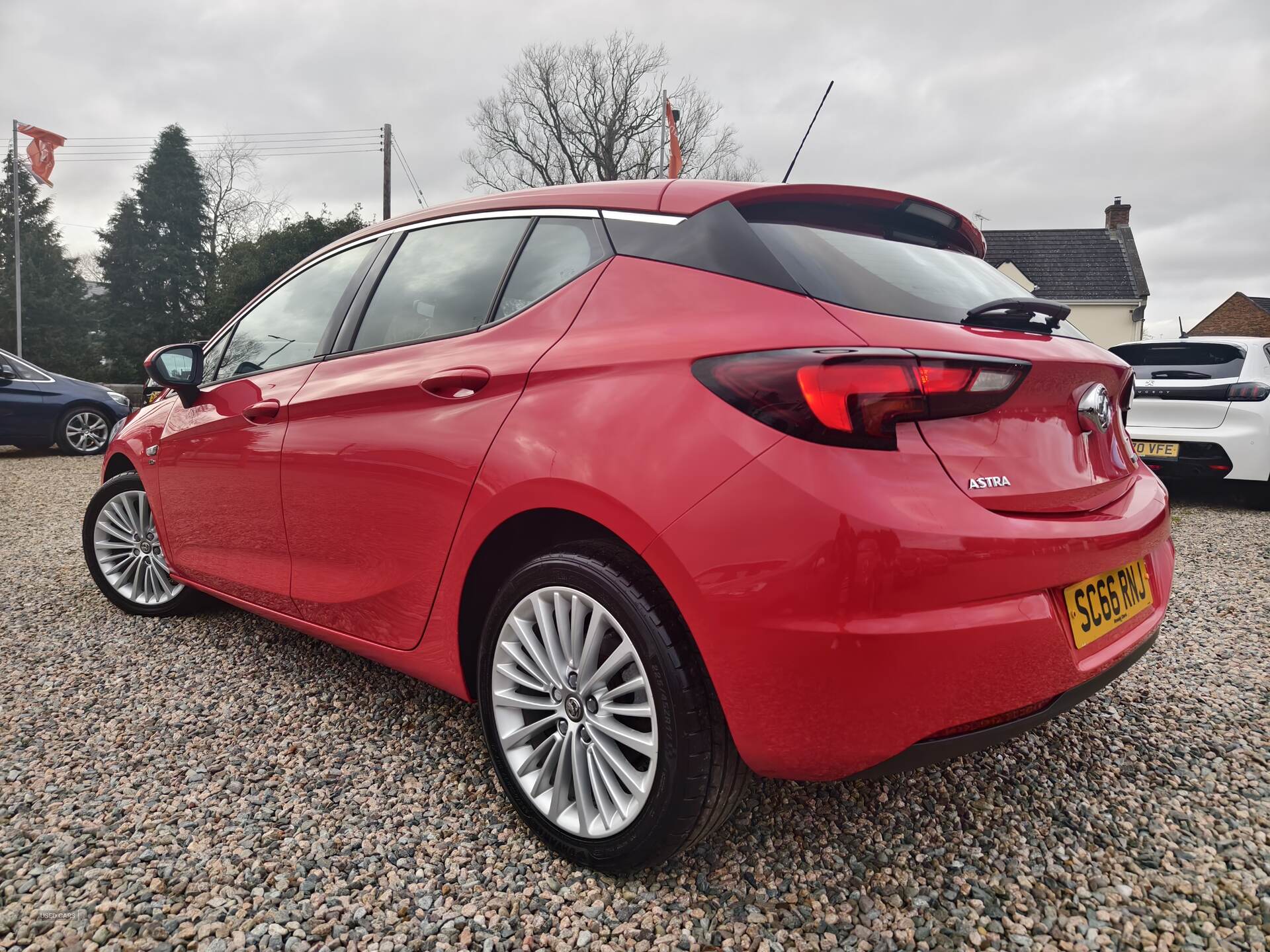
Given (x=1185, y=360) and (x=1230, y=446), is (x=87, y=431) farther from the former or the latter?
(x=1230, y=446)

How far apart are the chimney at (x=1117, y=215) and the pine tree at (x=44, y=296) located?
42.6m

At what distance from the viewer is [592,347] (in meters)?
1.74

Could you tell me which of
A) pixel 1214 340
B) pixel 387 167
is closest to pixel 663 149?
pixel 387 167

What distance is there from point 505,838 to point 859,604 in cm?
112

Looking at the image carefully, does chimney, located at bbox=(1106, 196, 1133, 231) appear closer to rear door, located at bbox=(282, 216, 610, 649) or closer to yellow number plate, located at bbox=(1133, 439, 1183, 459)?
yellow number plate, located at bbox=(1133, 439, 1183, 459)

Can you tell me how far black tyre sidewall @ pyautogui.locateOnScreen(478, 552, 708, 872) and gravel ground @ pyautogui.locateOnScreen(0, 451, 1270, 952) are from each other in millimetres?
90

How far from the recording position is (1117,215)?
35.2 m

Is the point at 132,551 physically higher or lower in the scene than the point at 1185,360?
higher

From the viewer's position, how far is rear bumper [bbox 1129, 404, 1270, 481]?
19.9ft

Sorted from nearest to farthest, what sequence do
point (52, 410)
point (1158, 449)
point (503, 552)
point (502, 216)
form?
point (503, 552)
point (502, 216)
point (1158, 449)
point (52, 410)

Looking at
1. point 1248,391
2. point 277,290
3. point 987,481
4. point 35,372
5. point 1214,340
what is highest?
point 35,372

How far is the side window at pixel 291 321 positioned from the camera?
2725 millimetres

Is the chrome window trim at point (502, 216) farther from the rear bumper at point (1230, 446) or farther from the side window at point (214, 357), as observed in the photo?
the rear bumper at point (1230, 446)

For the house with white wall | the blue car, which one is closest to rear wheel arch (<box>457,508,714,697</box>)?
the blue car
